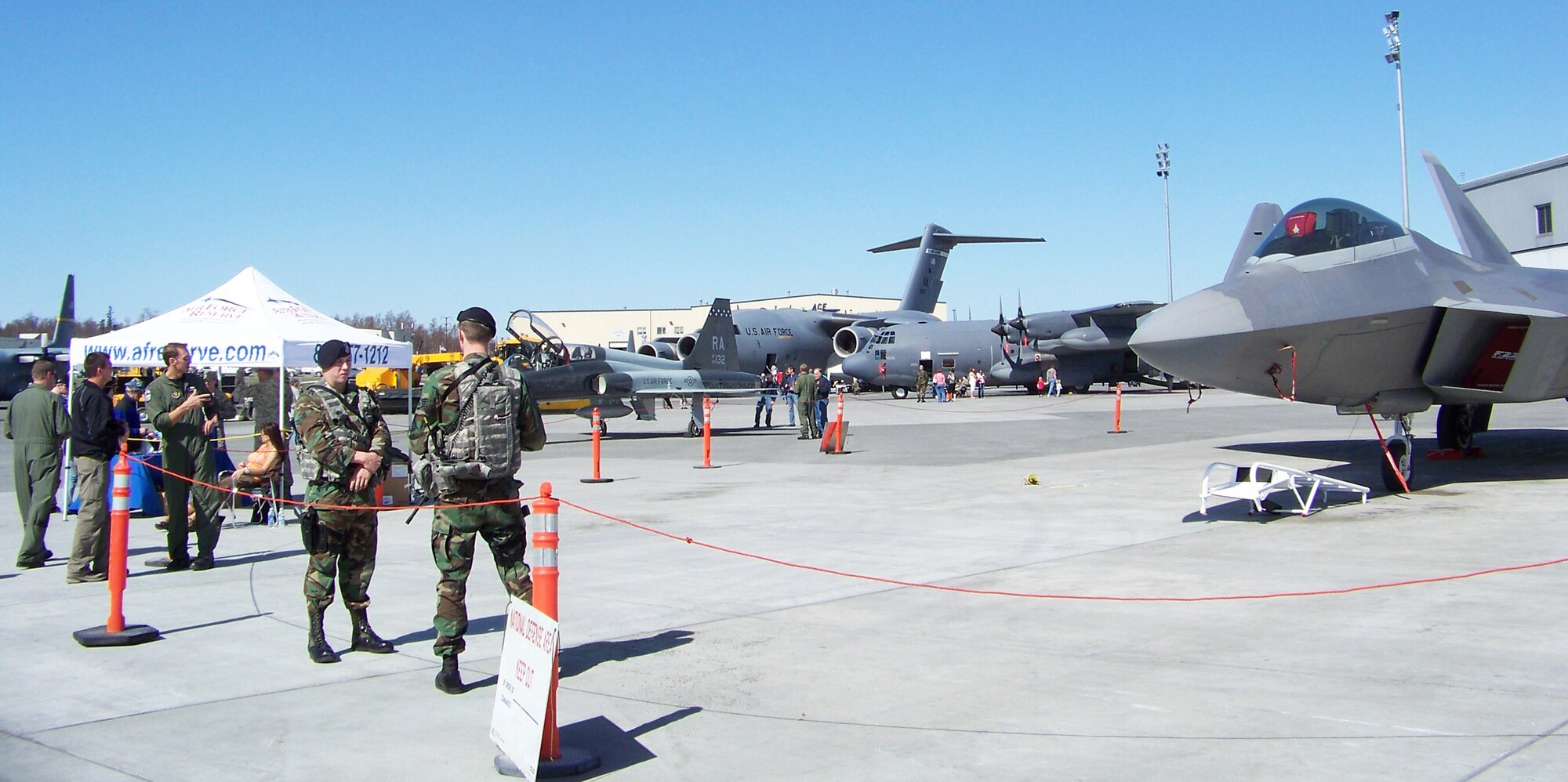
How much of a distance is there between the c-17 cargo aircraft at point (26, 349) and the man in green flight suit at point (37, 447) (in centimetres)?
3259

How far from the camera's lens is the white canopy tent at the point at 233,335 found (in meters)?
12.8

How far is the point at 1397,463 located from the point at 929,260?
41.3 m

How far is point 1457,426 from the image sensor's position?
14.6m

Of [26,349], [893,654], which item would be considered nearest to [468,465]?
[893,654]

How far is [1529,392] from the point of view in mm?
11602

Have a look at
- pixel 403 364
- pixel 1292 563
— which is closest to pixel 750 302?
pixel 403 364

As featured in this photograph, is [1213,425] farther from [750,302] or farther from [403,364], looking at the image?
[750,302]

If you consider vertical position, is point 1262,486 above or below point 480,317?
below

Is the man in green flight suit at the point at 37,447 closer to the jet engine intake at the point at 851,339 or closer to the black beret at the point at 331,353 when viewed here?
the black beret at the point at 331,353

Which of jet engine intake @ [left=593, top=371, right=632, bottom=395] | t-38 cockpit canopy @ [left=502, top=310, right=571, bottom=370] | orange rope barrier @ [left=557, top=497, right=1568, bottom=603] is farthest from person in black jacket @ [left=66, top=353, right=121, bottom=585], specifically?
jet engine intake @ [left=593, top=371, right=632, bottom=395]

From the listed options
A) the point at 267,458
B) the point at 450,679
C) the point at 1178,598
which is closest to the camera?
the point at 450,679

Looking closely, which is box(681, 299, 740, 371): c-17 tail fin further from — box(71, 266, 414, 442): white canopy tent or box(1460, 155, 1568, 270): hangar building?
box(1460, 155, 1568, 270): hangar building

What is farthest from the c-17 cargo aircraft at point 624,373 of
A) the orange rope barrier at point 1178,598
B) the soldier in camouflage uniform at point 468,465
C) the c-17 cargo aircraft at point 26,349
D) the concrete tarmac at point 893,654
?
the c-17 cargo aircraft at point 26,349

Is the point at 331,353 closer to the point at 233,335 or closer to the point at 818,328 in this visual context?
the point at 233,335
